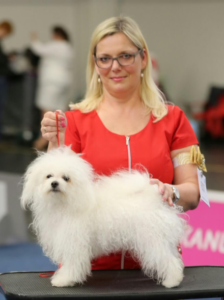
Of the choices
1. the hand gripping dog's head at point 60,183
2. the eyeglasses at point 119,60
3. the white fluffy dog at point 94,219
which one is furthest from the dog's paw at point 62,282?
the eyeglasses at point 119,60

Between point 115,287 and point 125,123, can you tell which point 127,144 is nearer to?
point 125,123

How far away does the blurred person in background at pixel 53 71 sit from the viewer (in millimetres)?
6344

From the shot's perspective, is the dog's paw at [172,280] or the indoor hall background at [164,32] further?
the indoor hall background at [164,32]

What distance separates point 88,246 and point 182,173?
46 cm

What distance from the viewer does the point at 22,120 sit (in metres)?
7.36

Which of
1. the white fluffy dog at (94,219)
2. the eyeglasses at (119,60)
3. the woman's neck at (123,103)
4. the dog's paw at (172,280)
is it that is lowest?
the dog's paw at (172,280)

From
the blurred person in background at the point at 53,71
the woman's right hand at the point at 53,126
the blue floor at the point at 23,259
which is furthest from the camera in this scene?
the blurred person in background at the point at 53,71

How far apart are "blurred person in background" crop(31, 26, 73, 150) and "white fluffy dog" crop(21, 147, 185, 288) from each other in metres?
4.90

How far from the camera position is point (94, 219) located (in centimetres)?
145

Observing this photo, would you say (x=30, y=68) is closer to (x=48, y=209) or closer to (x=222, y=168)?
(x=222, y=168)

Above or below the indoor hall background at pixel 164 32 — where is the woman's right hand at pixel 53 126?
below

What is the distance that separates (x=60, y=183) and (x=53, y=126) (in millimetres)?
231

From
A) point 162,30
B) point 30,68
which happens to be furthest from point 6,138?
point 162,30

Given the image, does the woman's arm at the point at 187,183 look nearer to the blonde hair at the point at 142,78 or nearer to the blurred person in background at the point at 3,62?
the blonde hair at the point at 142,78
